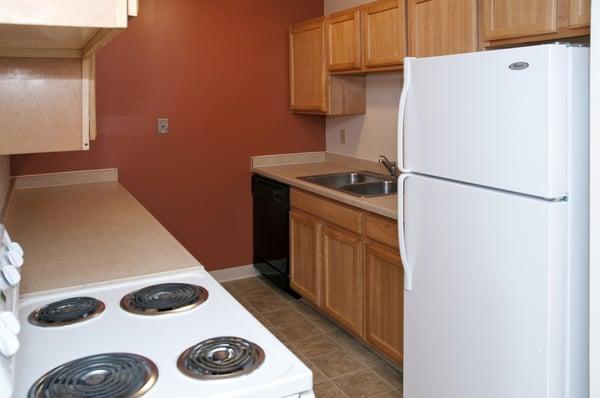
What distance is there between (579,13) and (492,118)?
0.55 metres

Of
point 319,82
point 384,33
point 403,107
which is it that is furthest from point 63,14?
point 319,82

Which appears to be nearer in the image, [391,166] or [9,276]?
[9,276]

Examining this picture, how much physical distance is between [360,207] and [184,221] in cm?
174

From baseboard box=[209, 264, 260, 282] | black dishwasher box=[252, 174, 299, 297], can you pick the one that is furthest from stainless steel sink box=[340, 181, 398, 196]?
baseboard box=[209, 264, 260, 282]

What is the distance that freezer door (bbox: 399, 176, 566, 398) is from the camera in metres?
1.81

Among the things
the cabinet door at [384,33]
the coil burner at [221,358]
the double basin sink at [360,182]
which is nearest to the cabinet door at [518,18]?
the cabinet door at [384,33]

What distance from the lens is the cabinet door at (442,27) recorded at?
2.61 meters

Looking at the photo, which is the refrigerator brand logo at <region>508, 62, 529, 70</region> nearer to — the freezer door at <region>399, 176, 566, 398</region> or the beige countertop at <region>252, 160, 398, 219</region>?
the freezer door at <region>399, 176, 566, 398</region>

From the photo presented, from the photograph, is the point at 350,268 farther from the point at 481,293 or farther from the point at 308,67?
the point at 308,67

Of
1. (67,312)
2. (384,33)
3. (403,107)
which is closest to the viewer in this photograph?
(67,312)

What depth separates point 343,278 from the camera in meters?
3.41

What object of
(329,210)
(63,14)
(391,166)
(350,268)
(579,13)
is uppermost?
(579,13)

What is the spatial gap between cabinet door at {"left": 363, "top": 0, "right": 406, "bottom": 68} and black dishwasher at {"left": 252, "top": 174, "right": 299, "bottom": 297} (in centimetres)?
113

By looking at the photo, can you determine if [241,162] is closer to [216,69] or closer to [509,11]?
[216,69]
